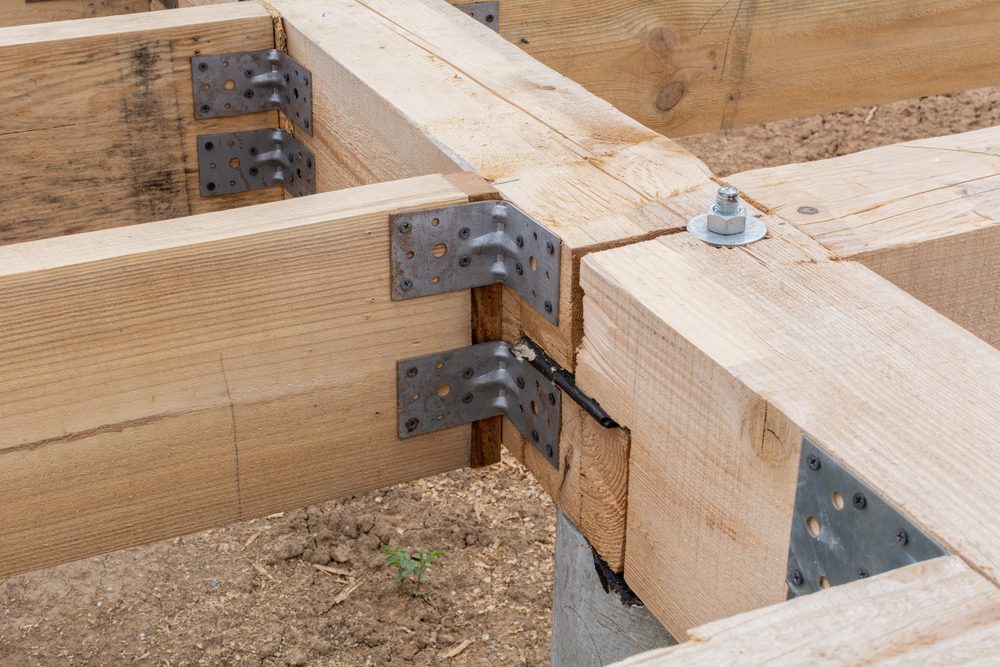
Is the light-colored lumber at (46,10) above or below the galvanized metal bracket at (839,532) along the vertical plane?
above

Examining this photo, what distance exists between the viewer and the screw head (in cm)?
104

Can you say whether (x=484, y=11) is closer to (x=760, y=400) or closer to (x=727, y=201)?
(x=727, y=201)

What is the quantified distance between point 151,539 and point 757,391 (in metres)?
0.88

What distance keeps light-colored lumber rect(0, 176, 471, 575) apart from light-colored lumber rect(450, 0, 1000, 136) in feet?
4.10

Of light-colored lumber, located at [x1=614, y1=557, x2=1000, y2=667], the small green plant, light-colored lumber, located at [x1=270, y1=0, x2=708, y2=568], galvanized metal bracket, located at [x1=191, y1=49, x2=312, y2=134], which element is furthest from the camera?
the small green plant

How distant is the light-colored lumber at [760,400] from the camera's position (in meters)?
1.07

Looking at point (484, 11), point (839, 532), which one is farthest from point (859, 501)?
point (484, 11)

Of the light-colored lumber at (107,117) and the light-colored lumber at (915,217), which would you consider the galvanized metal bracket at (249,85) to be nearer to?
the light-colored lumber at (107,117)

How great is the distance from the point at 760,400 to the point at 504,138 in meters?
0.76

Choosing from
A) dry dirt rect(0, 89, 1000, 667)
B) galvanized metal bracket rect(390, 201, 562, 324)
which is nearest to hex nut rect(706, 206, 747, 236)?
galvanized metal bracket rect(390, 201, 562, 324)

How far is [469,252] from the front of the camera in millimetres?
1649

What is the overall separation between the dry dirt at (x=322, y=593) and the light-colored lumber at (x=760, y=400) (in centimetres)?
174

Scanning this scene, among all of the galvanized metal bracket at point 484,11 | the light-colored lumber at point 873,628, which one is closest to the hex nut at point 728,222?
the light-colored lumber at point 873,628

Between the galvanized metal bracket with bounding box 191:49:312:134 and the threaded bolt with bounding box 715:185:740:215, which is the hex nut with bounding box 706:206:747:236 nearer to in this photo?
the threaded bolt with bounding box 715:185:740:215
